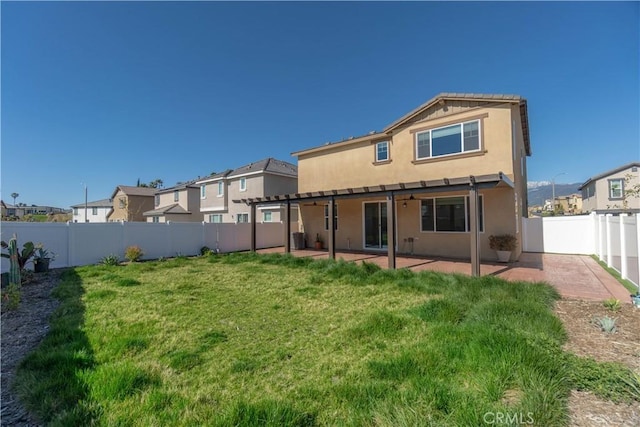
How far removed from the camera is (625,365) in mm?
3287

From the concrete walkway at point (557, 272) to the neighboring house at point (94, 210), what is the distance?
53.9 m

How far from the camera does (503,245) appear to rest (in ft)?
35.5

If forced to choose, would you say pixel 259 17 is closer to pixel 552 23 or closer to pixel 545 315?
pixel 552 23

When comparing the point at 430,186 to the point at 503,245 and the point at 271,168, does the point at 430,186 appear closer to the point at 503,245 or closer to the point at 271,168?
the point at 503,245

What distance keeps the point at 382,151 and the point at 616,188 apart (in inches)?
1226

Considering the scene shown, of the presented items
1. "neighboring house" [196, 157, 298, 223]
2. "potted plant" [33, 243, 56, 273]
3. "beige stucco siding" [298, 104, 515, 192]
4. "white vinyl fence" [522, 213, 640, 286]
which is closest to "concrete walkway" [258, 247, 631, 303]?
"white vinyl fence" [522, 213, 640, 286]

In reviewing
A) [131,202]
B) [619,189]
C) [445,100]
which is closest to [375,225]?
[445,100]

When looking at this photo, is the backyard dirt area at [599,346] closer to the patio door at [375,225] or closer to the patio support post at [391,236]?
the patio support post at [391,236]

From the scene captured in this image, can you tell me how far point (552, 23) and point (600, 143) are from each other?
14.2 m

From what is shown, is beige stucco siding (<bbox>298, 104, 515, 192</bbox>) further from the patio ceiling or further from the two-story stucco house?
the patio ceiling

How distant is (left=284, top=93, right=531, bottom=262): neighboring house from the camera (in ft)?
35.5

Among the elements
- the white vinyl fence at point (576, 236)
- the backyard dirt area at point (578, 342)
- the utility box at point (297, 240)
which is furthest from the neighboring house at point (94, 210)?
the white vinyl fence at point (576, 236)

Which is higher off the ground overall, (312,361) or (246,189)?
(246,189)

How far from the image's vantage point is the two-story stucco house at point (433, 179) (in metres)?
10.8
